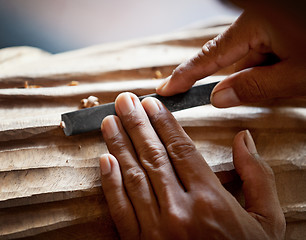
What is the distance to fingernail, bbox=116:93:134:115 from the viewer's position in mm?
743

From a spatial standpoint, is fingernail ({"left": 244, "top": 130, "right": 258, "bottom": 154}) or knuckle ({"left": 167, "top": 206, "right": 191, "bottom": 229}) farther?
fingernail ({"left": 244, "top": 130, "right": 258, "bottom": 154})

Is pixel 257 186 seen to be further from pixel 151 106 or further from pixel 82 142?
pixel 82 142

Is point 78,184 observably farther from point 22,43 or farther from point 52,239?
point 22,43

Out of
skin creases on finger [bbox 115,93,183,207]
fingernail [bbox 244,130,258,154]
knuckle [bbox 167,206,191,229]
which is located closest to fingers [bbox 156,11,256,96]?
skin creases on finger [bbox 115,93,183,207]

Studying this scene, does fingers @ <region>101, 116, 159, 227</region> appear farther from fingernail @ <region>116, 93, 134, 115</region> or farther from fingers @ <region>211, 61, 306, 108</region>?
fingers @ <region>211, 61, 306, 108</region>

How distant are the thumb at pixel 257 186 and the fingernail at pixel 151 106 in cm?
27

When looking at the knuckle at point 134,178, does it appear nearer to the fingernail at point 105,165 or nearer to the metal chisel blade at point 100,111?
the fingernail at point 105,165

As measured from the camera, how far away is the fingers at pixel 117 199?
674 mm

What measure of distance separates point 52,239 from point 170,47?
90cm

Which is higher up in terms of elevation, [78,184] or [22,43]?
[22,43]

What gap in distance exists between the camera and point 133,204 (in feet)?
2.28

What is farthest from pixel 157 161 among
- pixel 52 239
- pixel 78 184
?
pixel 52 239

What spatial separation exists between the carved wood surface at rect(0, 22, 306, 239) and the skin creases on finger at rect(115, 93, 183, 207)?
0.13 m

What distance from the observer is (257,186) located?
0.73 metres
